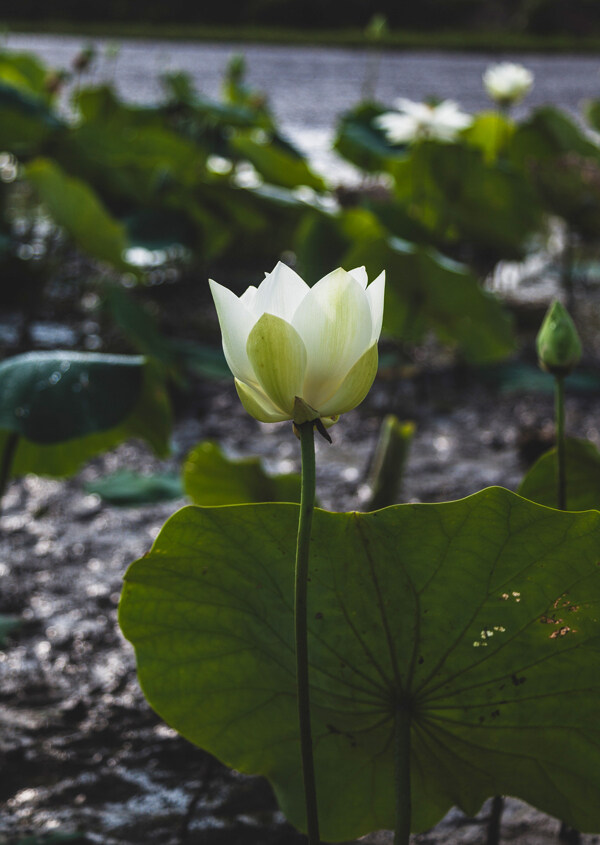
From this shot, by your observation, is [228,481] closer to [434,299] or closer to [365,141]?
[434,299]

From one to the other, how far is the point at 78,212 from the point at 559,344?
1.36 meters

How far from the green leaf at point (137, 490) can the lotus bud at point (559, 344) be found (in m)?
0.59

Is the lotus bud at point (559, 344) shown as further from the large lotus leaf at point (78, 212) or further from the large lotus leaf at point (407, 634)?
the large lotus leaf at point (78, 212)

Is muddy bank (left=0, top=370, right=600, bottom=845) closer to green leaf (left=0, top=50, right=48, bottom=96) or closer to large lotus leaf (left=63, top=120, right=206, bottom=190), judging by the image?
large lotus leaf (left=63, top=120, right=206, bottom=190)

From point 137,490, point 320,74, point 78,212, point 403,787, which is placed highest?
point 320,74

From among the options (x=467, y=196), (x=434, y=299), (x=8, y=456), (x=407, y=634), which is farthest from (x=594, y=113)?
(x=407, y=634)

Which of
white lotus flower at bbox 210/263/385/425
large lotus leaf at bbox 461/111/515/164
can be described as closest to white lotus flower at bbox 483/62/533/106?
large lotus leaf at bbox 461/111/515/164

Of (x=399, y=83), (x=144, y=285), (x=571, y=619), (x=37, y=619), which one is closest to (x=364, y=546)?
(x=571, y=619)

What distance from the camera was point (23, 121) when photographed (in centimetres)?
235

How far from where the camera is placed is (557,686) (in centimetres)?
57

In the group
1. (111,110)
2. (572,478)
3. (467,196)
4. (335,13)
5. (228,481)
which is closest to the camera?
(572,478)

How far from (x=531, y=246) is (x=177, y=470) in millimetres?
1886

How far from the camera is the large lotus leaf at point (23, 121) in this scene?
2.14 metres

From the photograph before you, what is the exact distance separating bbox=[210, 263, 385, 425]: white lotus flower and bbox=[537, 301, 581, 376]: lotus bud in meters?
0.22
